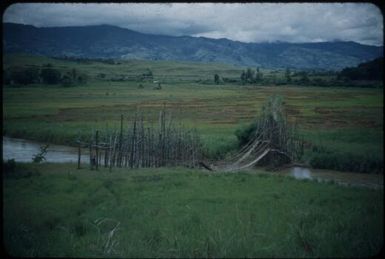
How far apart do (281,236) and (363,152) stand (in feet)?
41.2

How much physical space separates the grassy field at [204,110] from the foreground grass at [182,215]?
265cm

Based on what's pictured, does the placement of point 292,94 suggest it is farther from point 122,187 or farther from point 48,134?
point 122,187

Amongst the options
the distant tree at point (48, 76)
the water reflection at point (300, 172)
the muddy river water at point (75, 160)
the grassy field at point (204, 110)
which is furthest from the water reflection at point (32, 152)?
the water reflection at point (300, 172)

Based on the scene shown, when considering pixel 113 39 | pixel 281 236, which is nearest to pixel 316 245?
pixel 281 236

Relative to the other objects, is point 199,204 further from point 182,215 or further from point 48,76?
point 48,76

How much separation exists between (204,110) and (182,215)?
89.2 feet

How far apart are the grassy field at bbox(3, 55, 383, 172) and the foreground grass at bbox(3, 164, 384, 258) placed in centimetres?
265

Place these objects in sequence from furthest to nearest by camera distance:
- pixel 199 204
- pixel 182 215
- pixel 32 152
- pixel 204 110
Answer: pixel 204 110 < pixel 32 152 < pixel 199 204 < pixel 182 215

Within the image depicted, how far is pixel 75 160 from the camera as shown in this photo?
58.0 feet

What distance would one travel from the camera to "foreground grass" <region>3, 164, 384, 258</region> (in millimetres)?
5016

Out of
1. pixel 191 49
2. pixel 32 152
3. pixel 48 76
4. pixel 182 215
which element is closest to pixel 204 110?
pixel 48 76

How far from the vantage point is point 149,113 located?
109ft

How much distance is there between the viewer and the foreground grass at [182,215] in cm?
502

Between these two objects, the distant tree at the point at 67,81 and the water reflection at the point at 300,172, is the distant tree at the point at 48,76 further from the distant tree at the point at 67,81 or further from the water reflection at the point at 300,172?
the water reflection at the point at 300,172
